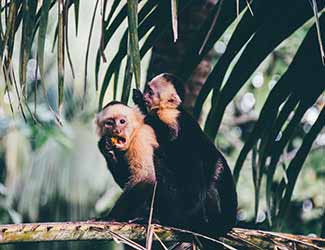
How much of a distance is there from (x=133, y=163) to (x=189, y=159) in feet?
0.82

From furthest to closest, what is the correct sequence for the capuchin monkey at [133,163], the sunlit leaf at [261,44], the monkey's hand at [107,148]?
the monkey's hand at [107,148] → the capuchin monkey at [133,163] → the sunlit leaf at [261,44]

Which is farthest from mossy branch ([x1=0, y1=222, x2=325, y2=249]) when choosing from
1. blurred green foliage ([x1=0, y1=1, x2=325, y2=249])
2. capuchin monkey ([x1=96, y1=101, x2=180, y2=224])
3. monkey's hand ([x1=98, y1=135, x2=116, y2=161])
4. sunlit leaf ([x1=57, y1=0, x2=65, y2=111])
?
blurred green foliage ([x1=0, y1=1, x2=325, y2=249])

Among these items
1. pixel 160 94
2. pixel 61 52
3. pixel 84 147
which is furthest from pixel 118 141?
pixel 84 147

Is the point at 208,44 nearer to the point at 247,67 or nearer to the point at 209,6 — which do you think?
the point at 247,67

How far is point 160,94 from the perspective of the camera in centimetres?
354

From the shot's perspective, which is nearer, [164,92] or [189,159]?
[189,159]

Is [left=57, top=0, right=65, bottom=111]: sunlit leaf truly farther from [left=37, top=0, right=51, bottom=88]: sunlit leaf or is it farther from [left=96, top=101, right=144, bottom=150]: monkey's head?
[left=96, top=101, right=144, bottom=150]: monkey's head

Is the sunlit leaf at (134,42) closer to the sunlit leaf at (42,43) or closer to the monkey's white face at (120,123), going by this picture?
the sunlit leaf at (42,43)

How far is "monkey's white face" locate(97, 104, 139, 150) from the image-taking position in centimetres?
353

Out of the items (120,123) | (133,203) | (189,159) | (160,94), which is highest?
(160,94)

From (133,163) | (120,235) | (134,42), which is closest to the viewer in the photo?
(134,42)

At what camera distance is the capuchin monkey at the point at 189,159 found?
3250 millimetres

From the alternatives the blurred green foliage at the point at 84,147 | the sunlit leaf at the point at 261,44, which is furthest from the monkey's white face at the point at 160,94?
the blurred green foliage at the point at 84,147

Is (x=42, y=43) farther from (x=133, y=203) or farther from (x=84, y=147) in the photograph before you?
(x=84, y=147)
